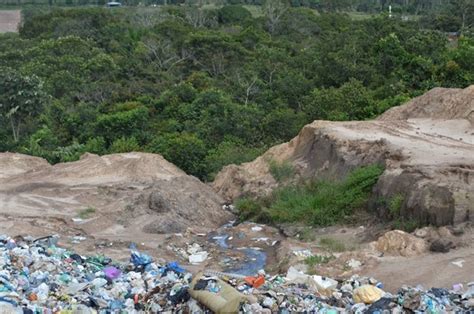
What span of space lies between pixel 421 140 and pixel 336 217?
3.86 m

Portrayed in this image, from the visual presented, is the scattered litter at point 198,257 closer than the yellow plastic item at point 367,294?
No

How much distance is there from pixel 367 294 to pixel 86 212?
10.3 m

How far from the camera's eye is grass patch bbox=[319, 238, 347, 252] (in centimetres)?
1667

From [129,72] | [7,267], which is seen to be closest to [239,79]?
[129,72]

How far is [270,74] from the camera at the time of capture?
34.2 metres

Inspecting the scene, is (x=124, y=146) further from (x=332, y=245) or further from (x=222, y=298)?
(x=222, y=298)

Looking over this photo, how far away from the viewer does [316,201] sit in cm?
1945

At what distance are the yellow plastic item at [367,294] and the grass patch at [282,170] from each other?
32.1 ft

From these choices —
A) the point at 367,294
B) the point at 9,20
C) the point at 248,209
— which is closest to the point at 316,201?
the point at 248,209

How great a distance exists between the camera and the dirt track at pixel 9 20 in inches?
2891

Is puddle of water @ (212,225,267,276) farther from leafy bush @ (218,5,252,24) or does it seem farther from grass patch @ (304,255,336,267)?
leafy bush @ (218,5,252,24)

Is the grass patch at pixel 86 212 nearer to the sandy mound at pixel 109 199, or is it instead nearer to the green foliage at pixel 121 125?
the sandy mound at pixel 109 199

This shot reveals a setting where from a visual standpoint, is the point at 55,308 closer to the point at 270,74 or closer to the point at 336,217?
the point at 336,217

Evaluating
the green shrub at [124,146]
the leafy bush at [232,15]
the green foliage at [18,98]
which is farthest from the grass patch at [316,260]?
the leafy bush at [232,15]
